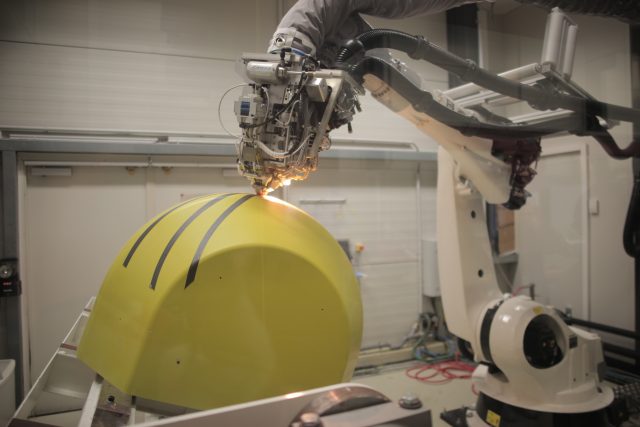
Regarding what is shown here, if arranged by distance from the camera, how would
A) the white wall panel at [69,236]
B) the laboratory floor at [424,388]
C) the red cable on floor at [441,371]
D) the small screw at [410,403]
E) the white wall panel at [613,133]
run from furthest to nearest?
the red cable on floor at [441,371] < the laboratory floor at [424,388] < the white wall panel at [69,236] < the white wall panel at [613,133] < the small screw at [410,403]

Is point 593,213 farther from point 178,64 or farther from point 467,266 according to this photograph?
point 178,64

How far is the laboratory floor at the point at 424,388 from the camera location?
283 cm

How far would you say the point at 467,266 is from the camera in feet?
7.80

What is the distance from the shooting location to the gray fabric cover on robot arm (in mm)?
1341

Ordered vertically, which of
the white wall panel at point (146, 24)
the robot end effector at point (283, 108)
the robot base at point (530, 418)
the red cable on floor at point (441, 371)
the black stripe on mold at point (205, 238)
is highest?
the white wall panel at point (146, 24)

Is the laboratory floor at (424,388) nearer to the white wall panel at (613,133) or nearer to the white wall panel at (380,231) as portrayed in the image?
the white wall panel at (380,231)

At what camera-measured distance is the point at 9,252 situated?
1729 mm

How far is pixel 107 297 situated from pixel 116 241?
1757 millimetres

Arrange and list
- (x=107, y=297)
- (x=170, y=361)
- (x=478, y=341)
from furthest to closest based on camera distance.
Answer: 1. (x=478, y=341)
2. (x=107, y=297)
3. (x=170, y=361)

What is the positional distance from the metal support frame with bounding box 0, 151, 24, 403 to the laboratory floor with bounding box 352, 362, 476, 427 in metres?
2.05

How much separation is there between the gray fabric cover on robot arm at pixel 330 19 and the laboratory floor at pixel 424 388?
229cm

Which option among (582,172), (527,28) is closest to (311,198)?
(527,28)

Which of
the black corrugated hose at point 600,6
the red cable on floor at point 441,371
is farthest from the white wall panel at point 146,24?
the red cable on floor at point 441,371

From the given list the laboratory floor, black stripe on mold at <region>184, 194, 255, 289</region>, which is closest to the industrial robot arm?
black stripe on mold at <region>184, 194, 255, 289</region>
